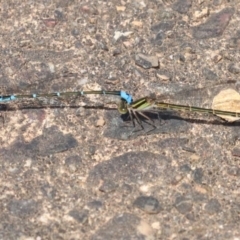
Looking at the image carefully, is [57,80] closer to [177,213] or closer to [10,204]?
[10,204]

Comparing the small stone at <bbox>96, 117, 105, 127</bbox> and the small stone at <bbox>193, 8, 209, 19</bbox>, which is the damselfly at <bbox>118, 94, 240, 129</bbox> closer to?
the small stone at <bbox>96, 117, 105, 127</bbox>

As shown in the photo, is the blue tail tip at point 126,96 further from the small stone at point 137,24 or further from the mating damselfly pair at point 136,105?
the small stone at point 137,24

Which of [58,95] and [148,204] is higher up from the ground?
[58,95]

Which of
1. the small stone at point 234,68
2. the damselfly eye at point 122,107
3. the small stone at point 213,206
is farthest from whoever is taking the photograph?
the small stone at point 234,68

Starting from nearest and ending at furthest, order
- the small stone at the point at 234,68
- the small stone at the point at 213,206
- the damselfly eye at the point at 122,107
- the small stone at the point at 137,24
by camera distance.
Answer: the small stone at the point at 213,206
the damselfly eye at the point at 122,107
the small stone at the point at 234,68
the small stone at the point at 137,24

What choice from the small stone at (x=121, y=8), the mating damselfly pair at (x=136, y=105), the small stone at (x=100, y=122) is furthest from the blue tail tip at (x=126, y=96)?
the small stone at (x=121, y=8)

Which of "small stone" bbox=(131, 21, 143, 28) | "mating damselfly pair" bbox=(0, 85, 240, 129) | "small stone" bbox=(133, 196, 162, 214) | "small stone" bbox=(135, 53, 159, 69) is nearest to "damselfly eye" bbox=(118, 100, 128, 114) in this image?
"mating damselfly pair" bbox=(0, 85, 240, 129)

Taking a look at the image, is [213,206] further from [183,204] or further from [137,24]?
[137,24]

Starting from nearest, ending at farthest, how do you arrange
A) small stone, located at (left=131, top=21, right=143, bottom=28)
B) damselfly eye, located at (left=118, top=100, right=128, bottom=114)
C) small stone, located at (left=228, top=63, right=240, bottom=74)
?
1. damselfly eye, located at (left=118, top=100, right=128, bottom=114)
2. small stone, located at (left=228, top=63, right=240, bottom=74)
3. small stone, located at (left=131, top=21, right=143, bottom=28)

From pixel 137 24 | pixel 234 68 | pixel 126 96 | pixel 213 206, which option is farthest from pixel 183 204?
pixel 137 24
